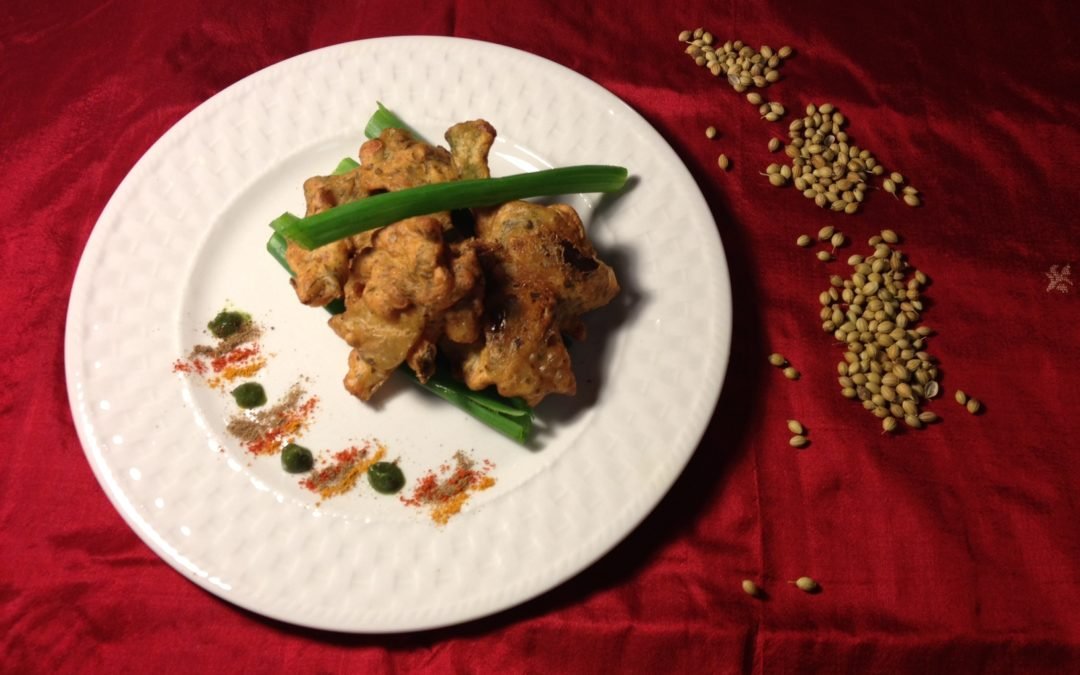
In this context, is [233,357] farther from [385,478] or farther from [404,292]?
[404,292]

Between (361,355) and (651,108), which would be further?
(651,108)

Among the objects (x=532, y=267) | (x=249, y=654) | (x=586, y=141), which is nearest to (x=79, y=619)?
(x=249, y=654)

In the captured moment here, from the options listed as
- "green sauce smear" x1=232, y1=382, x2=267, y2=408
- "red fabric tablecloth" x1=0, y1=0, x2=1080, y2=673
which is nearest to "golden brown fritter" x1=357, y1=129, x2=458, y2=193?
"green sauce smear" x1=232, y1=382, x2=267, y2=408

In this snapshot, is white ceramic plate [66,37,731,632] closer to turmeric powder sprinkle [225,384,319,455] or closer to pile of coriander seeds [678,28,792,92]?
turmeric powder sprinkle [225,384,319,455]

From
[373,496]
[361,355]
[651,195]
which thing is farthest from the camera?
[651,195]

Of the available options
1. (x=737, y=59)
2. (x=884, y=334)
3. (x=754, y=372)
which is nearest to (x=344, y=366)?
(x=754, y=372)

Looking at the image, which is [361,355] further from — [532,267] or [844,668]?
[844,668]

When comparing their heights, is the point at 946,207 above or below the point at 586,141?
below
